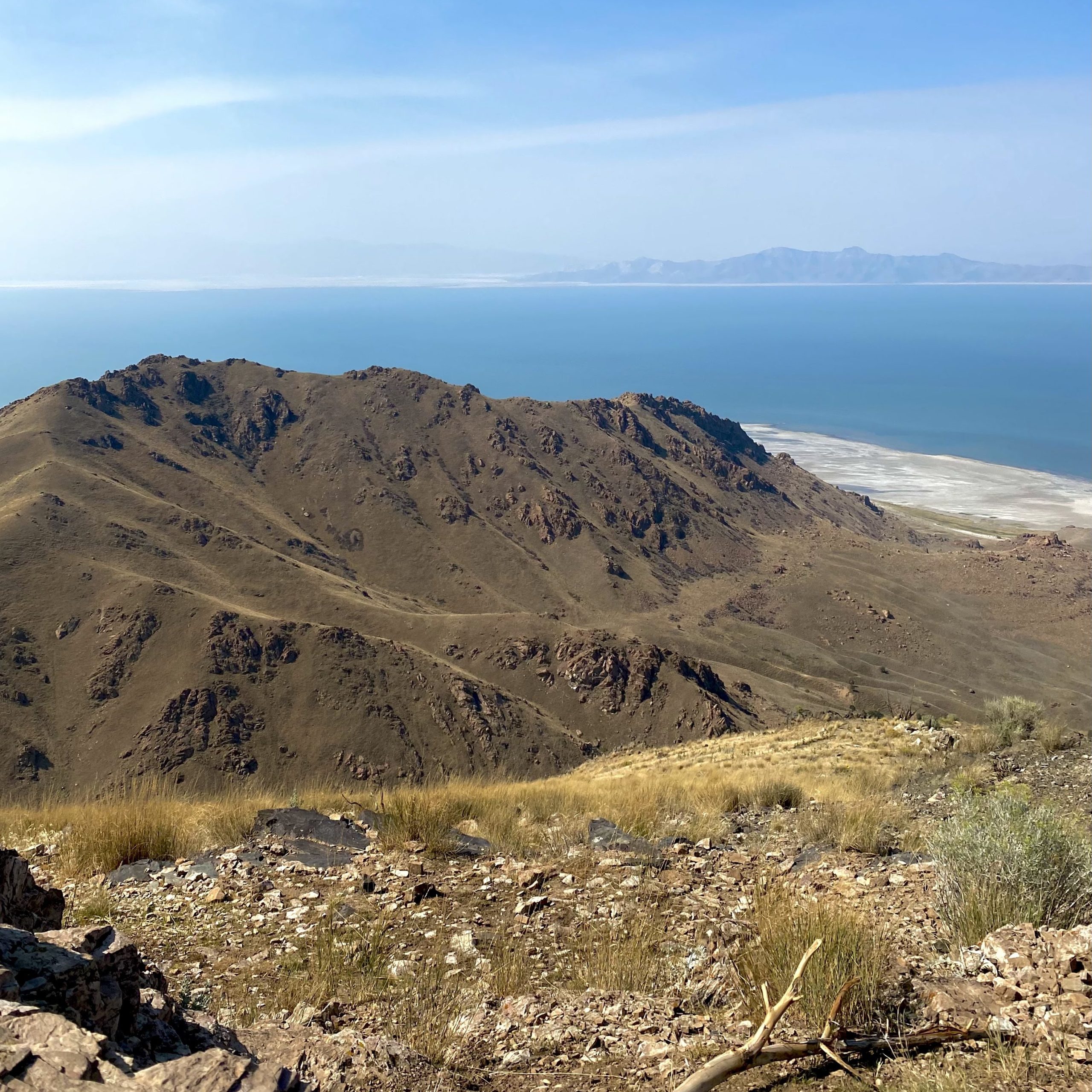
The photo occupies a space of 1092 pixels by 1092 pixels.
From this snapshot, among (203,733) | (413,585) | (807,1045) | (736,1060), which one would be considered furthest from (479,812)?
(413,585)

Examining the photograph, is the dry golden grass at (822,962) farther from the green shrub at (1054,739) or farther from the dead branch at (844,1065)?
the green shrub at (1054,739)

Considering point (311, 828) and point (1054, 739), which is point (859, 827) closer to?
point (311, 828)

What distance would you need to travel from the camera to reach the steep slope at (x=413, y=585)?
3928 centimetres

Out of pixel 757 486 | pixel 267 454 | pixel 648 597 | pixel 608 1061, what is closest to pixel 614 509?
pixel 648 597

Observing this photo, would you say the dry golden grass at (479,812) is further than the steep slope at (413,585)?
No

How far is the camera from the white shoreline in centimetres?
12388

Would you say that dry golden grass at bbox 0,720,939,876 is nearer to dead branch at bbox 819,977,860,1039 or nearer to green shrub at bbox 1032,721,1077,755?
green shrub at bbox 1032,721,1077,755

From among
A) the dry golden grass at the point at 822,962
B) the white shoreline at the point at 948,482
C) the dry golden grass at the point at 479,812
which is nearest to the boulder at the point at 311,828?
the dry golden grass at the point at 479,812

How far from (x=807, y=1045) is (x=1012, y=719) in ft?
56.3

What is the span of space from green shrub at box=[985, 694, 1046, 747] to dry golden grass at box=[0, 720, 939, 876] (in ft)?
8.56

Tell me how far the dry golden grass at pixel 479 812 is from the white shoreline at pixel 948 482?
12446 centimetres

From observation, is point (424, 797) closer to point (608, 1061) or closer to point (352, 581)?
point (608, 1061)

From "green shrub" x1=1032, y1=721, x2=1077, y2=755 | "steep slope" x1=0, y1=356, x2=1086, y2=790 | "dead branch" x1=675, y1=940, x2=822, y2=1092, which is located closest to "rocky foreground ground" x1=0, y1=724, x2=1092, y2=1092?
"dead branch" x1=675, y1=940, x2=822, y2=1092

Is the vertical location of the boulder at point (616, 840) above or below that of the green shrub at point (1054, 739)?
above
